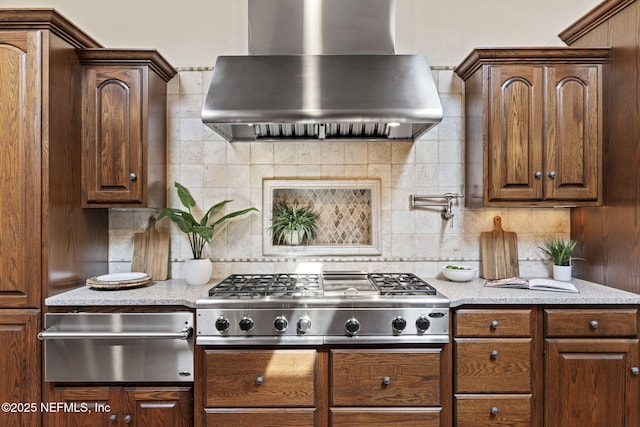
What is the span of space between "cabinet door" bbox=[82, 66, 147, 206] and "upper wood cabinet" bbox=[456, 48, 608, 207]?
2.06 m

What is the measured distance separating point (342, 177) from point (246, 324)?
3.99 ft

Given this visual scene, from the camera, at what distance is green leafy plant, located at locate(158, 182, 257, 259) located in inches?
97.2

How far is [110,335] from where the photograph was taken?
81.0 inches

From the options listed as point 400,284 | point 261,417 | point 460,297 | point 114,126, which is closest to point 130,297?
point 261,417

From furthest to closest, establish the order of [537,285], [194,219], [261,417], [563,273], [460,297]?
1. [194,219]
2. [563,273]
3. [537,285]
4. [460,297]
5. [261,417]

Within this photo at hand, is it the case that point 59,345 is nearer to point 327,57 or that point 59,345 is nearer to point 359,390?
point 359,390

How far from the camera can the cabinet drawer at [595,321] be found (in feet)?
6.83

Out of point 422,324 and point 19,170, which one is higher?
point 19,170

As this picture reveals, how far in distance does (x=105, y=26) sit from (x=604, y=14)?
3.25 meters

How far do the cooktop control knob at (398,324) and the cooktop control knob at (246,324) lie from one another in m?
0.72

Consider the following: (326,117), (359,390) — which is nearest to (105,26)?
(326,117)

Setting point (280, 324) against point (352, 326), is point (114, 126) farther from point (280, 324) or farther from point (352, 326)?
point (352, 326)

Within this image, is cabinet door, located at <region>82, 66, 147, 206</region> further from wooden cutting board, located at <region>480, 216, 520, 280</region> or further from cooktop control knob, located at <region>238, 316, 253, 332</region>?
wooden cutting board, located at <region>480, 216, 520, 280</region>

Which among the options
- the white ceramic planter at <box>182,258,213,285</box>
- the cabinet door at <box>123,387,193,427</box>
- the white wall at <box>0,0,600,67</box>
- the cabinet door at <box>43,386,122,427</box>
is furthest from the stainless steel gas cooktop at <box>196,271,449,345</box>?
the white wall at <box>0,0,600,67</box>
